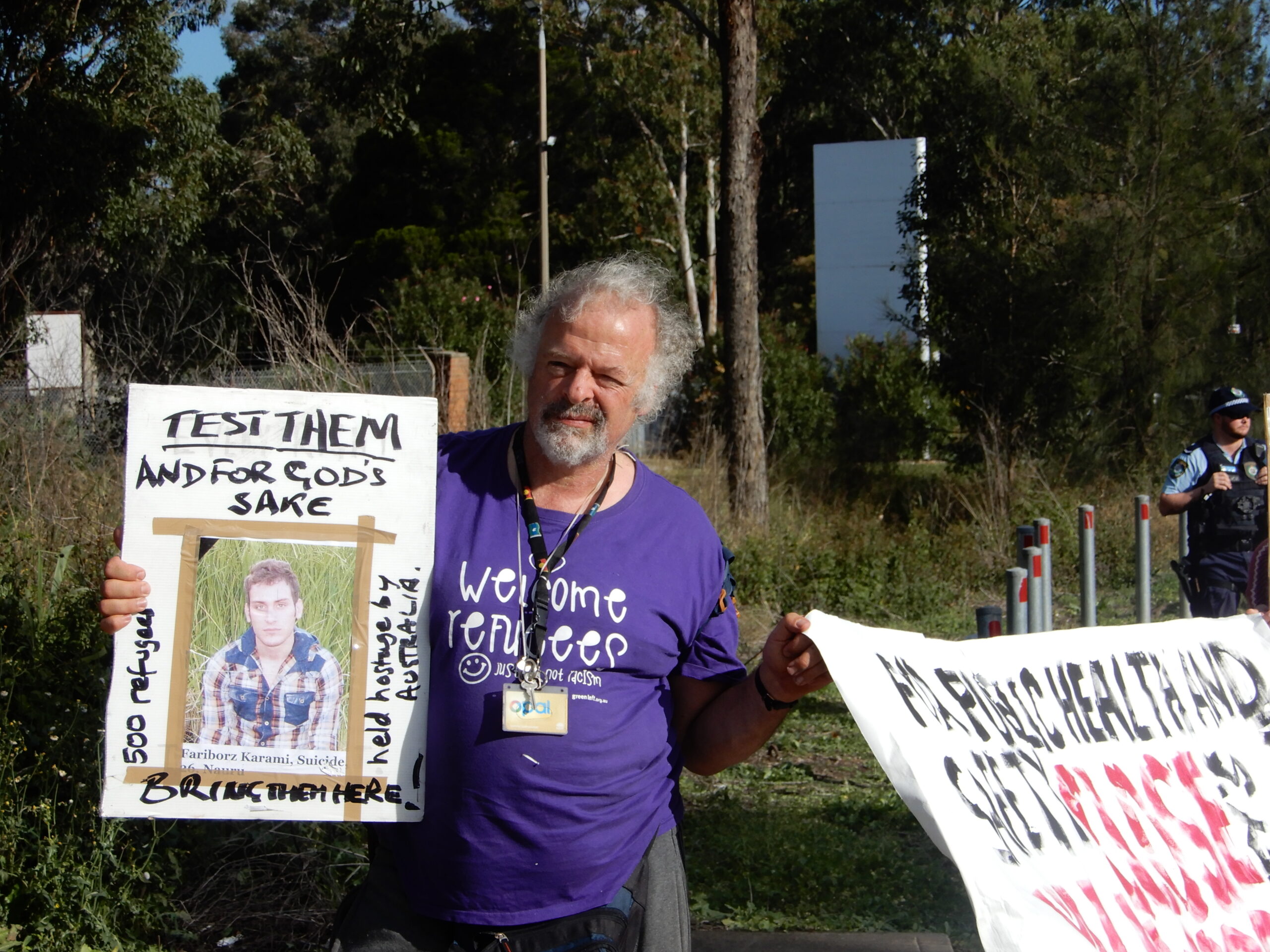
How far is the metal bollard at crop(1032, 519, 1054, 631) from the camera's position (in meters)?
5.52

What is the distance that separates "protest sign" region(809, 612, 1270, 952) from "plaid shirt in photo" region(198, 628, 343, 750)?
0.86 metres

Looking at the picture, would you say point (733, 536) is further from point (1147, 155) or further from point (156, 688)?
point (156, 688)

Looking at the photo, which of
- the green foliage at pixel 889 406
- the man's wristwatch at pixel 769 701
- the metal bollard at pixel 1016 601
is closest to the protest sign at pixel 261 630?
the man's wristwatch at pixel 769 701

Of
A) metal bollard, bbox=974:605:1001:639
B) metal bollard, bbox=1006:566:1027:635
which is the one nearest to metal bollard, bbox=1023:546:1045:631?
metal bollard, bbox=1006:566:1027:635

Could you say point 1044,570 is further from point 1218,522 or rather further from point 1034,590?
point 1218,522

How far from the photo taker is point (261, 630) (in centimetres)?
215

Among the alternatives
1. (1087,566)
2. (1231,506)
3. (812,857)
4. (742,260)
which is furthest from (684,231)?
(812,857)

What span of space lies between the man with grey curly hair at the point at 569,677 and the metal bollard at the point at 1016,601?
9.23 feet

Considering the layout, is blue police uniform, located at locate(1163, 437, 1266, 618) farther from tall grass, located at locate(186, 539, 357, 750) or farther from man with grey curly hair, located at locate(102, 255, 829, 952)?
tall grass, located at locate(186, 539, 357, 750)

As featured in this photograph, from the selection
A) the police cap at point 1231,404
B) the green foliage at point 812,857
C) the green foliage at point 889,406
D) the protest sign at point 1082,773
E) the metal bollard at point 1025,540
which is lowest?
the green foliage at point 812,857

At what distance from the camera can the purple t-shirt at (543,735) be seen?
6.87ft

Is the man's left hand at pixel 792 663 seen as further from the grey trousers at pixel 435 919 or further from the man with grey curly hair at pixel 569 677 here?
the grey trousers at pixel 435 919

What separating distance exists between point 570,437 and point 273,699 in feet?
2.27

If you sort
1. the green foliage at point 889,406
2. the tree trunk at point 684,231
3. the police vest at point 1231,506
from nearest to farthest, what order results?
the police vest at point 1231,506 < the green foliage at point 889,406 < the tree trunk at point 684,231
